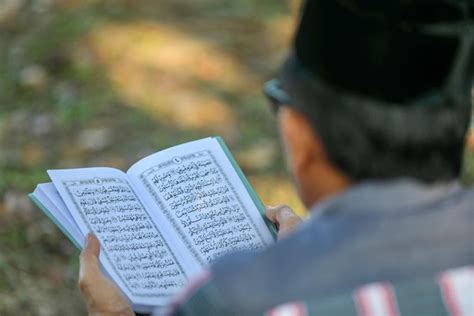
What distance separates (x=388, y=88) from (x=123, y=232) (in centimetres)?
95

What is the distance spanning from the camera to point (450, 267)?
1597mm

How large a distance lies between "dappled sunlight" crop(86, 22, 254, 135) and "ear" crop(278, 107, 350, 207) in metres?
3.12

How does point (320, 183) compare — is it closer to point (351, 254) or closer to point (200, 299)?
point (351, 254)

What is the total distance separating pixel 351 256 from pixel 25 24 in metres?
4.48

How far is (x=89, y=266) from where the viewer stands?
2.30 meters

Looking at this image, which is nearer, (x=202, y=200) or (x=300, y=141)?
(x=300, y=141)

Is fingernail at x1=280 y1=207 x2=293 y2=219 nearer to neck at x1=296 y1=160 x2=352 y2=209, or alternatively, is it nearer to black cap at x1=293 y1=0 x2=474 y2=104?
neck at x1=296 y1=160 x2=352 y2=209

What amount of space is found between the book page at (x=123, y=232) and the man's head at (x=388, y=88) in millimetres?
795

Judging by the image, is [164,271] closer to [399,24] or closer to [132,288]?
[132,288]

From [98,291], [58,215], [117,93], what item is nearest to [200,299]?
[98,291]

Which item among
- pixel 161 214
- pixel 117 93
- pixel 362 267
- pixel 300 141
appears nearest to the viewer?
pixel 362 267

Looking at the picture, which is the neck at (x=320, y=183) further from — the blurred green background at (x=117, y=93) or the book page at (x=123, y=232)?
the blurred green background at (x=117, y=93)

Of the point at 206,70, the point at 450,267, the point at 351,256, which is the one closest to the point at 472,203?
the point at 450,267

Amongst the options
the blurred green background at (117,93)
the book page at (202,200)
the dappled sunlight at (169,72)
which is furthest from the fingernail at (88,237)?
the dappled sunlight at (169,72)
